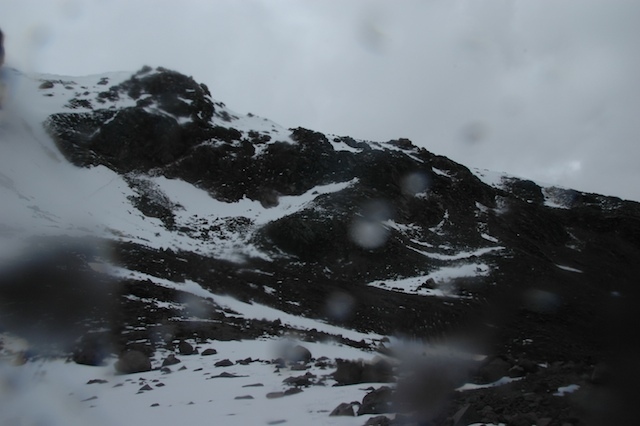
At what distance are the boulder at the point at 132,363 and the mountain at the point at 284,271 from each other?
0.16ft

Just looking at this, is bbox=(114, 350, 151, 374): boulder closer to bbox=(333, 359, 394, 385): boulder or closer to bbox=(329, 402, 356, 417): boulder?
bbox=(333, 359, 394, 385): boulder

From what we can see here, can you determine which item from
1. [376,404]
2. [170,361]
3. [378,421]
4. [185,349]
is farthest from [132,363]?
[378,421]

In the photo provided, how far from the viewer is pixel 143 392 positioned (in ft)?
28.3

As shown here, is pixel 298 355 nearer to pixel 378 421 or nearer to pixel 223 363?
pixel 223 363

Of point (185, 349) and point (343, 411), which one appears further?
point (185, 349)

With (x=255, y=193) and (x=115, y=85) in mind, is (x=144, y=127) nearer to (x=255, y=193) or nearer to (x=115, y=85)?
(x=115, y=85)

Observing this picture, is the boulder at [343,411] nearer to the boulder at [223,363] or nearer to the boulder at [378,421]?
the boulder at [378,421]

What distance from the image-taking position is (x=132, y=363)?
34.3ft

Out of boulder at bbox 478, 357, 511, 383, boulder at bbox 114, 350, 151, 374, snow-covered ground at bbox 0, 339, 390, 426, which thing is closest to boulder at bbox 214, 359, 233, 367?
snow-covered ground at bbox 0, 339, 390, 426

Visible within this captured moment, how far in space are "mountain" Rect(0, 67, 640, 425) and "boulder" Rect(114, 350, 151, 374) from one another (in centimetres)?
5

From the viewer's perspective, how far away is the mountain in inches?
355

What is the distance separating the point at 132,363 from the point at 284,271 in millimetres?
25192

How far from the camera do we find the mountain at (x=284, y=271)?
901 cm

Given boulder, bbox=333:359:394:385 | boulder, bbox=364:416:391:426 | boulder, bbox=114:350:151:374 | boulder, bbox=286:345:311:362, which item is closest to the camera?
boulder, bbox=364:416:391:426
